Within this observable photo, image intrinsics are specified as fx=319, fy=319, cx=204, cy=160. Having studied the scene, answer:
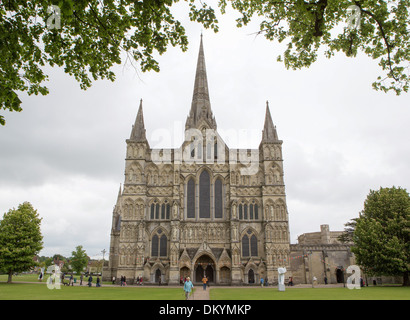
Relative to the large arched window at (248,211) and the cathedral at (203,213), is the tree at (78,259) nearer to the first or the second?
the cathedral at (203,213)

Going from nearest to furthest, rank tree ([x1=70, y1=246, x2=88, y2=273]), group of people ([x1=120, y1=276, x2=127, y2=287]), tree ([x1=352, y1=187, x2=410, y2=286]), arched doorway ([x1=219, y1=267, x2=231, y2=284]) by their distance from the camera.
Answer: tree ([x1=352, y1=187, x2=410, y2=286]), group of people ([x1=120, y1=276, x2=127, y2=287]), arched doorway ([x1=219, y1=267, x2=231, y2=284]), tree ([x1=70, y1=246, x2=88, y2=273])

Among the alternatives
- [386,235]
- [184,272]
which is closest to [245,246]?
[184,272]

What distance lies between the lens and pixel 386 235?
3238cm

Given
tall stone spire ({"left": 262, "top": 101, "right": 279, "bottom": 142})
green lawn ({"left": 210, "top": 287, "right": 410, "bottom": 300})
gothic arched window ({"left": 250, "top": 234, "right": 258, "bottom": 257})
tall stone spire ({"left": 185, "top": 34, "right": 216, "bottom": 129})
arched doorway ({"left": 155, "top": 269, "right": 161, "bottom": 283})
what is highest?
tall stone spire ({"left": 185, "top": 34, "right": 216, "bottom": 129})

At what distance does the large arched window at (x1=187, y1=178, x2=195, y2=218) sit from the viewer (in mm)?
43125

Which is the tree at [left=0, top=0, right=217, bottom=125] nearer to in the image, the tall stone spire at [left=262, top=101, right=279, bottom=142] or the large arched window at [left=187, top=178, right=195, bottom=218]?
the large arched window at [left=187, top=178, right=195, bottom=218]

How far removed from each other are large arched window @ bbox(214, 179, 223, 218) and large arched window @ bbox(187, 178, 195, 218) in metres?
3.06

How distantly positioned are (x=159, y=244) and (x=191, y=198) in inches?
291

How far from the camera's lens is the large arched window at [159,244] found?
41250 mm

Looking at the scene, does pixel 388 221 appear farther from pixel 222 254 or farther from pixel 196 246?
pixel 196 246

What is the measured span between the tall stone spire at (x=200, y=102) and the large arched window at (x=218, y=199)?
9085 millimetres

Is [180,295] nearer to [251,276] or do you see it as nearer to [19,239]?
[251,276]

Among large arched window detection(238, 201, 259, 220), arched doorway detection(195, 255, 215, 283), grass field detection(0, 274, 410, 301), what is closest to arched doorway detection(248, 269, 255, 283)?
arched doorway detection(195, 255, 215, 283)
